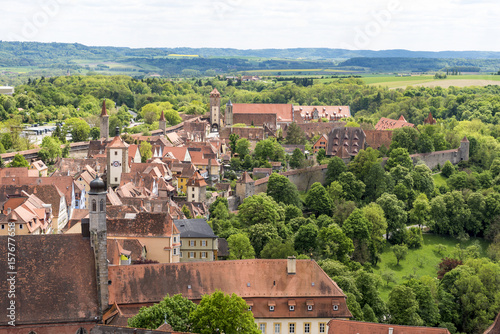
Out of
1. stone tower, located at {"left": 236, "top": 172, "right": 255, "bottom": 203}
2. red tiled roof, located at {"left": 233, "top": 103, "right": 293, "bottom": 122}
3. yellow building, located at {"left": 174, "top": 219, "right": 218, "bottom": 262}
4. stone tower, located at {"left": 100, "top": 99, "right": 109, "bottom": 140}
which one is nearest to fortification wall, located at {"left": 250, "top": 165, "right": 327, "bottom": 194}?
stone tower, located at {"left": 236, "top": 172, "right": 255, "bottom": 203}

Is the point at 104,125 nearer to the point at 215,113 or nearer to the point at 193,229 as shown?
the point at 215,113

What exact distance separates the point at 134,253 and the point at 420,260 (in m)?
38.9

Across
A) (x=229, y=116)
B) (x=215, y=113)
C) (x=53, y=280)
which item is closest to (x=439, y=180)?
(x=229, y=116)

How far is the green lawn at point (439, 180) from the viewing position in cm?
10231

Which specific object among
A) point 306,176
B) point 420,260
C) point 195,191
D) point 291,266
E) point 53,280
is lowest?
point 420,260

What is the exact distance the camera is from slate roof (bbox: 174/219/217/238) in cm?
5809

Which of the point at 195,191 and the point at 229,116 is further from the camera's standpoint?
the point at 229,116

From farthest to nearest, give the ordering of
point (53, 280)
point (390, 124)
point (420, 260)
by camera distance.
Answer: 1. point (390, 124)
2. point (420, 260)
3. point (53, 280)

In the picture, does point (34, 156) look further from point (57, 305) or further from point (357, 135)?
point (57, 305)

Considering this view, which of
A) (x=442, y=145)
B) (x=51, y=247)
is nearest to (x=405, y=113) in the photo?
(x=442, y=145)

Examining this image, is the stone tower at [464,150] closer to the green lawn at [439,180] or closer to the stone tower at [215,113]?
the green lawn at [439,180]

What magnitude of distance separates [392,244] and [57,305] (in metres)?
52.9

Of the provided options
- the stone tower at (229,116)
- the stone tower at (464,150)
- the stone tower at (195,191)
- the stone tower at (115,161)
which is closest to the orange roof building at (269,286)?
the stone tower at (195,191)

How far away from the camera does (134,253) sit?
1998 inches
